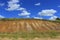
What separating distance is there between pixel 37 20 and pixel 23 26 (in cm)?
442

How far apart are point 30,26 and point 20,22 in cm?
281

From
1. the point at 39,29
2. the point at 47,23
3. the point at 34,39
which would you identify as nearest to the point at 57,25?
the point at 47,23

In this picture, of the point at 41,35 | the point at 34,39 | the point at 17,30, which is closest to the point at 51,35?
the point at 41,35

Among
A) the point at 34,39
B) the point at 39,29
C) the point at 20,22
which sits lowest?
the point at 34,39

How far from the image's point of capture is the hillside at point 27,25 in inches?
1487

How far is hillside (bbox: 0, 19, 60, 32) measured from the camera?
37781mm

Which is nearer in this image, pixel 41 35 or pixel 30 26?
pixel 41 35

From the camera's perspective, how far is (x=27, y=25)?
3962 cm

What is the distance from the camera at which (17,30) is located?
123 feet

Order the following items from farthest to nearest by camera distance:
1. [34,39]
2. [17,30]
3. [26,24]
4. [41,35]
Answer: [26,24], [17,30], [41,35], [34,39]

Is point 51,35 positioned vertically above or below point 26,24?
below

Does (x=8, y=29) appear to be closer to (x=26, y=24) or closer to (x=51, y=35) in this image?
(x=26, y=24)

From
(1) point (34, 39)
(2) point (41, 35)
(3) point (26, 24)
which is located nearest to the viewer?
(1) point (34, 39)

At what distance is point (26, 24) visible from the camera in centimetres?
4019
